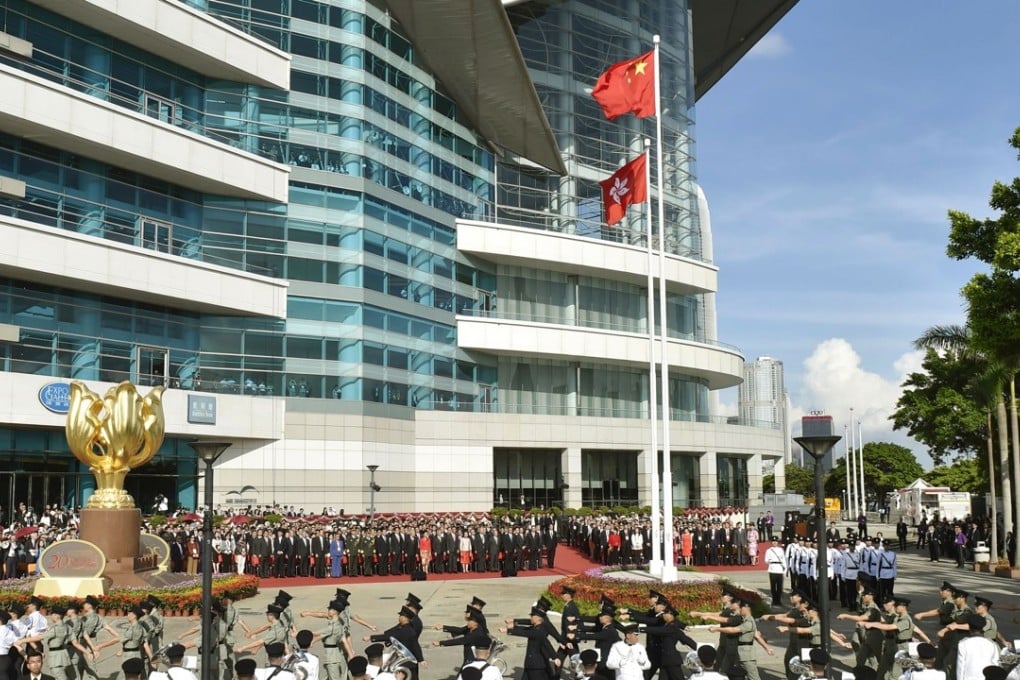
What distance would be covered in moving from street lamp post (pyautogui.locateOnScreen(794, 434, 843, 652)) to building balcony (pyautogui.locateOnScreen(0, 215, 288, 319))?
36.3 metres

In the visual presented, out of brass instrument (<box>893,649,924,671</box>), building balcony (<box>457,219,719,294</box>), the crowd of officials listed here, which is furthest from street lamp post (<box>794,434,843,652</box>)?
building balcony (<box>457,219,719,294</box>)

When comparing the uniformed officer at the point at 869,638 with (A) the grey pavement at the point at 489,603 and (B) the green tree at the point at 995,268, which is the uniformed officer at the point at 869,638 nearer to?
(A) the grey pavement at the point at 489,603

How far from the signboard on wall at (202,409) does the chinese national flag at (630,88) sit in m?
27.7

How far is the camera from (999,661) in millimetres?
13812

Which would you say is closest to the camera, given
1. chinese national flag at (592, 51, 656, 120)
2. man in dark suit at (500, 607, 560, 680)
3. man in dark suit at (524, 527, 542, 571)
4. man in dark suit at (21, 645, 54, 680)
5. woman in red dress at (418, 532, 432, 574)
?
man in dark suit at (21, 645, 54, 680)

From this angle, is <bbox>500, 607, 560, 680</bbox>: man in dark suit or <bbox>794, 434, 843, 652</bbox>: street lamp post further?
<bbox>500, 607, 560, 680</bbox>: man in dark suit

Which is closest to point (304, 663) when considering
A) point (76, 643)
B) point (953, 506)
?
point (76, 643)

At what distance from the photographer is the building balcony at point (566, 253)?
61.3 metres

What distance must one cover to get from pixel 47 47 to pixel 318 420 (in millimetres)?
21366

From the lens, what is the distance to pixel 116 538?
28.1 meters

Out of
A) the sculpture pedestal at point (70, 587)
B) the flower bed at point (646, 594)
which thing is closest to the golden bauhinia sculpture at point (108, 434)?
the sculpture pedestal at point (70, 587)

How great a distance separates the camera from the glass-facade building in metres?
44.5

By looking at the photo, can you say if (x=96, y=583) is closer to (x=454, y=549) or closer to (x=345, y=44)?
(x=454, y=549)

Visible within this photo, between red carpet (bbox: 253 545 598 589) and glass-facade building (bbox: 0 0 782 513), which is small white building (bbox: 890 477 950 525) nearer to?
glass-facade building (bbox: 0 0 782 513)
